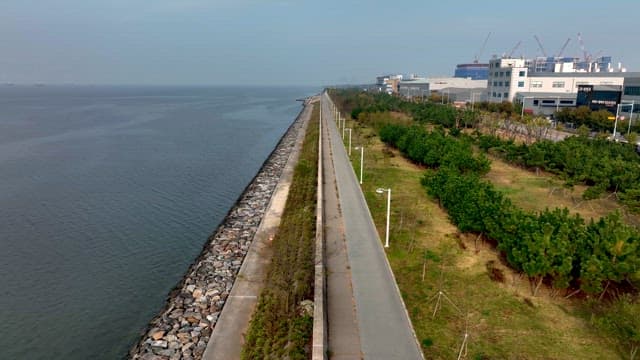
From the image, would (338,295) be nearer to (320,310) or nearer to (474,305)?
(320,310)

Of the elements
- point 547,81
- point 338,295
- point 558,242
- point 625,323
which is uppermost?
point 547,81

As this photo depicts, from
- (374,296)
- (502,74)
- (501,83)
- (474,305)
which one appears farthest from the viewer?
(501,83)

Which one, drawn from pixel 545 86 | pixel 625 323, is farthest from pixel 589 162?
pixel 545 86

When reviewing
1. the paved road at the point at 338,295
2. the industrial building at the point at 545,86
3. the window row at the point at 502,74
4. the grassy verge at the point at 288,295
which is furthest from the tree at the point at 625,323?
the window row at the point at 502,74

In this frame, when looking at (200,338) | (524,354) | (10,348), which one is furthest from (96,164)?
(524,354)

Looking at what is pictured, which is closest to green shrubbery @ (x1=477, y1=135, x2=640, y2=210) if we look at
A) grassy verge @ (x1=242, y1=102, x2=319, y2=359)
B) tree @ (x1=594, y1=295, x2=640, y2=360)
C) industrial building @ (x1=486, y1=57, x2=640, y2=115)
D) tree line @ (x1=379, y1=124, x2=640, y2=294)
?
Answer: tree line @ (x1=379, y1=124, x2=640, y2=294)

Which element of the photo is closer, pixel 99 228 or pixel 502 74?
pixel 99 228
